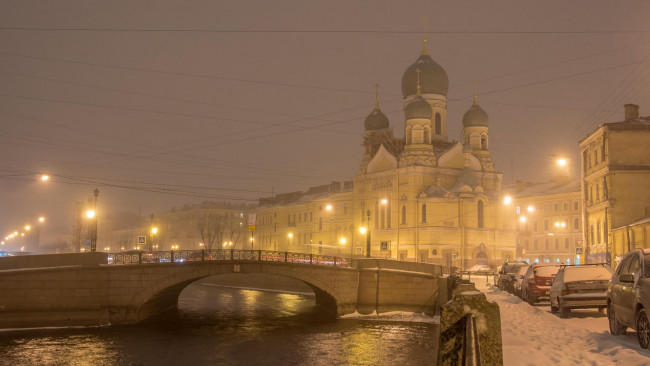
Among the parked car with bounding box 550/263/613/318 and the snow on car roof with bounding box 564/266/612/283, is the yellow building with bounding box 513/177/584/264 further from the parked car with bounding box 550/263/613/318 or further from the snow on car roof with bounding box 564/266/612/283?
the parked car with bounding box 550/263/613/318

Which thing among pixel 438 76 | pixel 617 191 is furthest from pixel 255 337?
pixel 438 76

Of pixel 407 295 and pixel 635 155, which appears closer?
pixel 407 295

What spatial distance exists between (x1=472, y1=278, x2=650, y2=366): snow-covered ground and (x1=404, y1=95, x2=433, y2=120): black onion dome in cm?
6698

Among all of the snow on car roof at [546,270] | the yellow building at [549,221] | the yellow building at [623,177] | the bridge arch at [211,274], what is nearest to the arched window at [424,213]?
the yellow building at [549,221]

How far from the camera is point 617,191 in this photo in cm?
5269

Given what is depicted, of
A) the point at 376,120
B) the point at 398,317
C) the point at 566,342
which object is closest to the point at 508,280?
the point at 398,317

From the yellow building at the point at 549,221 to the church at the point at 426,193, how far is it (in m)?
9.70

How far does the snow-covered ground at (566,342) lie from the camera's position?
47.5 feet

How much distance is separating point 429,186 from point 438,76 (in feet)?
52.1

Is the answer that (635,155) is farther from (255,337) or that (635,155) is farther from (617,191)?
(255,337)

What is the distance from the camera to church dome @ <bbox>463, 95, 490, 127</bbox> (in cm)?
10031

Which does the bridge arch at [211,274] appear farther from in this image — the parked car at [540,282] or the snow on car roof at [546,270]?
the snow on car roof at [546,270]

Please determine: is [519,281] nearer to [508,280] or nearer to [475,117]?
[508,280]

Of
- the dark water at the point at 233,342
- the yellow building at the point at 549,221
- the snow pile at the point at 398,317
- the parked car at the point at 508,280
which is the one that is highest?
the yellow building at the point at 549,221
